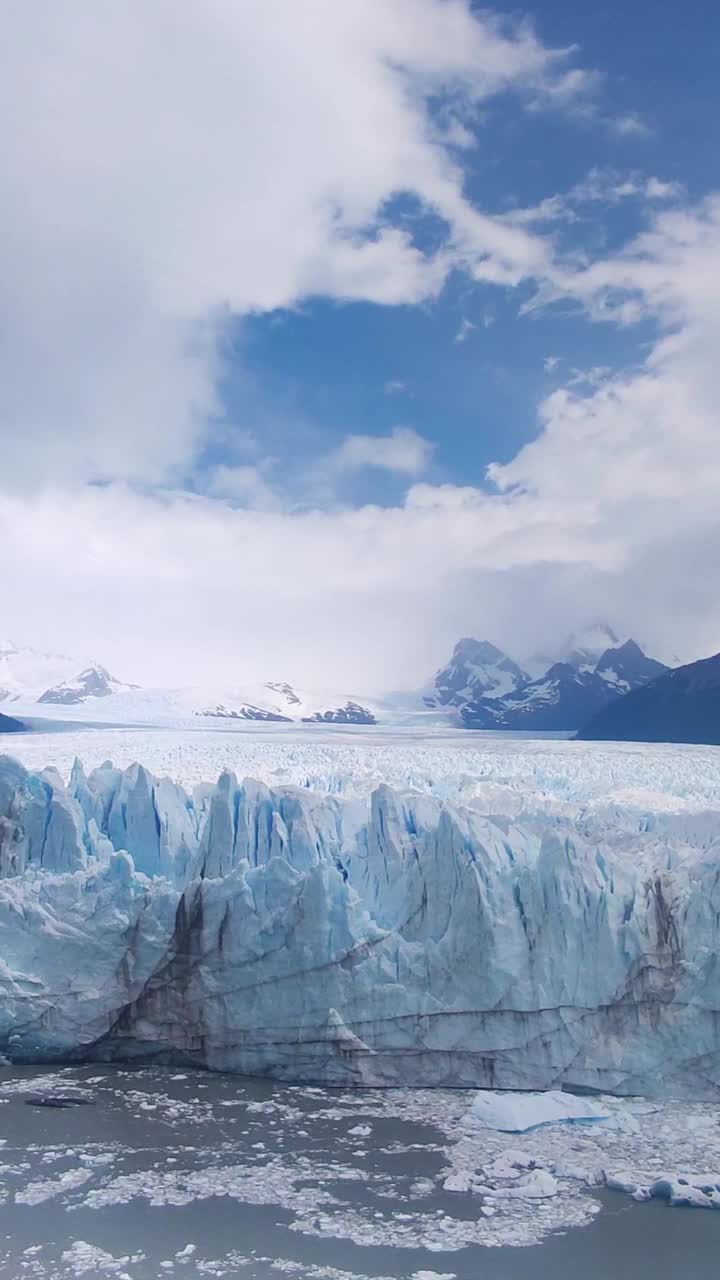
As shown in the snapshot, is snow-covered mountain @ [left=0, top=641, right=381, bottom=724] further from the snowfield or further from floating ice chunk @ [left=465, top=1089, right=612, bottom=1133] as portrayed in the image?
floating ice chunk @ [left=465, top=1089, right=612, bottom=1133]

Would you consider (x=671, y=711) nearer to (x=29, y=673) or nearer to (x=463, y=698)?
(x=463, y=698)

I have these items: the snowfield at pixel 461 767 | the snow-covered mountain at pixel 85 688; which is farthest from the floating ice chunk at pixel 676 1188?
the snow-covered mountain at pixel 85 688

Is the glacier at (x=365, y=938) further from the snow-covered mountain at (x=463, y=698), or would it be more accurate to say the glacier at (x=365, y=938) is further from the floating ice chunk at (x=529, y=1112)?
the snow-covered mountain at (x=463, y=698)

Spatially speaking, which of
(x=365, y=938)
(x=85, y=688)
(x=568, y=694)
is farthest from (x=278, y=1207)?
(x=85, y=688)

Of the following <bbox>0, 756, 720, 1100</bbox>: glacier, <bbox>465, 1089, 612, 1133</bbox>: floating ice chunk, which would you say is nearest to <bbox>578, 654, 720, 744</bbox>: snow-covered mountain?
<bbox>0, 756, 720, 1100</bbox>: glacier

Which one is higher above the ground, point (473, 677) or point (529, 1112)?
point (473, 677)

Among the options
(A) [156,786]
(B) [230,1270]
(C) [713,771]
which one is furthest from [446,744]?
(B) [230,1270]
